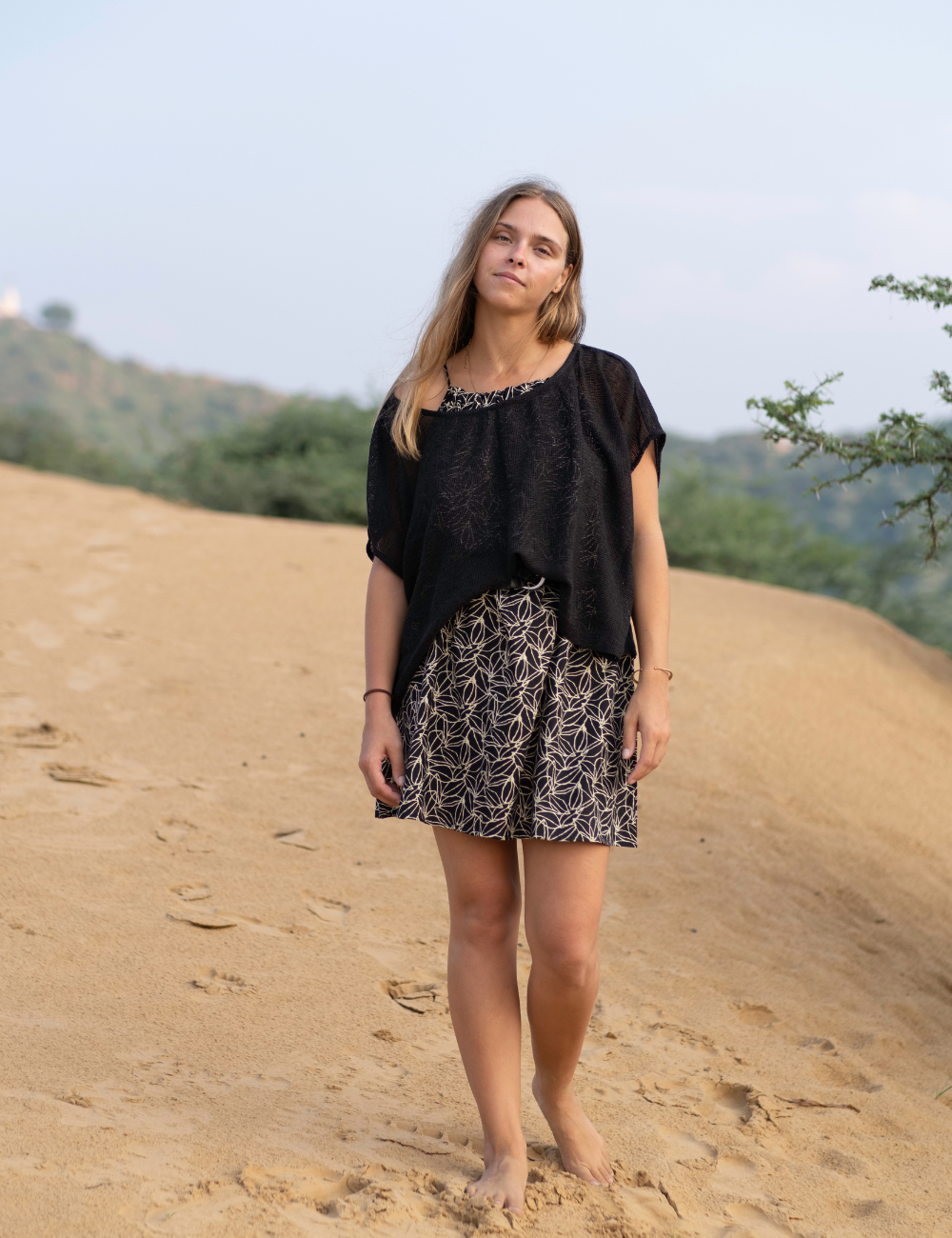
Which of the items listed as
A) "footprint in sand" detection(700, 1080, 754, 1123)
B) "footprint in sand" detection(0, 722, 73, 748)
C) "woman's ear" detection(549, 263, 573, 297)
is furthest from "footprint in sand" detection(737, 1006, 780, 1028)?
"footprint in sand" detection(0, 722, 73, 748)

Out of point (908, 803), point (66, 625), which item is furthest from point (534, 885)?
point (66, 625)

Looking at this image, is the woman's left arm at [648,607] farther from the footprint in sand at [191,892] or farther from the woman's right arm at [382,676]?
the footprint in sand at [191,892]

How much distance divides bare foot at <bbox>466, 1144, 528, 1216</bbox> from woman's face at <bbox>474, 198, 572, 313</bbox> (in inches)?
67.0

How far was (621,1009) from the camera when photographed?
11.0ft

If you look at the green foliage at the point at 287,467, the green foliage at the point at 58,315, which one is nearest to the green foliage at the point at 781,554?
the green foliage at the point at 287,467

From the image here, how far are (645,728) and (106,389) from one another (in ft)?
184

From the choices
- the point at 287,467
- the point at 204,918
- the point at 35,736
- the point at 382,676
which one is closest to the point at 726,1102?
the point at 382,676

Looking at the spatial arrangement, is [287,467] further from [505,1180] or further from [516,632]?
[505,1180]

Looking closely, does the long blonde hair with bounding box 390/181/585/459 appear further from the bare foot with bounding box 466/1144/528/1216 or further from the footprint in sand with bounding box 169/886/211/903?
the footprint in sand with bounding box 169/886/211/903

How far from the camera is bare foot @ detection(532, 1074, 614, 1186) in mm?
2268

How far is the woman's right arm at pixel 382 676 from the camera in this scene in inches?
87.5

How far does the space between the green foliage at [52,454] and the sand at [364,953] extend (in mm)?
11845

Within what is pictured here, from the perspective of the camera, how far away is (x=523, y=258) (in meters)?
2.23

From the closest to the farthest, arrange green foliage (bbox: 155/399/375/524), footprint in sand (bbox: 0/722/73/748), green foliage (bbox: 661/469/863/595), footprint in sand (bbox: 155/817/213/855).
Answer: footprint in sand (bbox: 155/817/213/855) → footprint in sand (bbox: 0/722/73/748) → green foliage (bbox: 155/399/375/524) → green foliage (bbox: 661/469/863/595)
